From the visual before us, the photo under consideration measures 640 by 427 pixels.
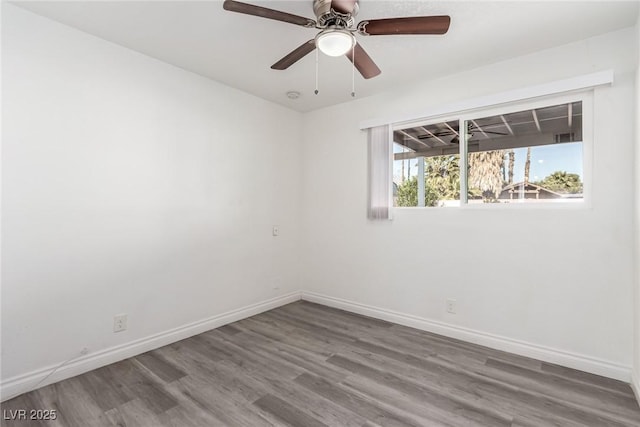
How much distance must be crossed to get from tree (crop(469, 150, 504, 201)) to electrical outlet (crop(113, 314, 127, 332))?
3.26 m

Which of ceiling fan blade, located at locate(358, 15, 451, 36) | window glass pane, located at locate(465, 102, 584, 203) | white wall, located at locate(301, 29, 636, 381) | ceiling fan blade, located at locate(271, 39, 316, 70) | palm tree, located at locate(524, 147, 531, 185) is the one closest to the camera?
ceiling fan blade, located at locate(358, 15, 451, 36)

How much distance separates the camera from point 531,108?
2.59m

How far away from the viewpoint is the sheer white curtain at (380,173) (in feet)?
11.1

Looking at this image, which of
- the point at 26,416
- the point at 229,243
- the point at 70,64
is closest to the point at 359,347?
the point at 229,243

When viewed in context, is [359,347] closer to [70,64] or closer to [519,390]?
[519,390]

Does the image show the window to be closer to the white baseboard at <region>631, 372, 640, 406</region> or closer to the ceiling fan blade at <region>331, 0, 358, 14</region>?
the white baseboard at <region>631, 372, 640, 406</region>

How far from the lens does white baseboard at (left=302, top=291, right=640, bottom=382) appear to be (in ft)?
7.38

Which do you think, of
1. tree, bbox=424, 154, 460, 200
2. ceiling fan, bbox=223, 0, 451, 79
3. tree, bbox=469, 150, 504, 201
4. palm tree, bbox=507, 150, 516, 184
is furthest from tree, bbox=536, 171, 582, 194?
ceiling fan, bbox=223, 0, 451, 79

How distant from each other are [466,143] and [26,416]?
150 inches

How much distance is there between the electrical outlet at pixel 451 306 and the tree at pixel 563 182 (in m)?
1.29

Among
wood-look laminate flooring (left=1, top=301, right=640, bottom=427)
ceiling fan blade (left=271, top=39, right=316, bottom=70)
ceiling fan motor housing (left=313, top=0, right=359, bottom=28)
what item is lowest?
wood-look laminate flooring (left=1, top=301, right=640, bottom=427)

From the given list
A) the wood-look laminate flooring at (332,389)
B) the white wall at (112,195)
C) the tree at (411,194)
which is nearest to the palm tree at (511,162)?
the tree at (411,194)

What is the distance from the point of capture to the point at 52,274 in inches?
85.4

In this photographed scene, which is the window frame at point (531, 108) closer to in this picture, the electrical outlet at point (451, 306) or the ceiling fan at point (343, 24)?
the electrical outlet at point (451, 306)
